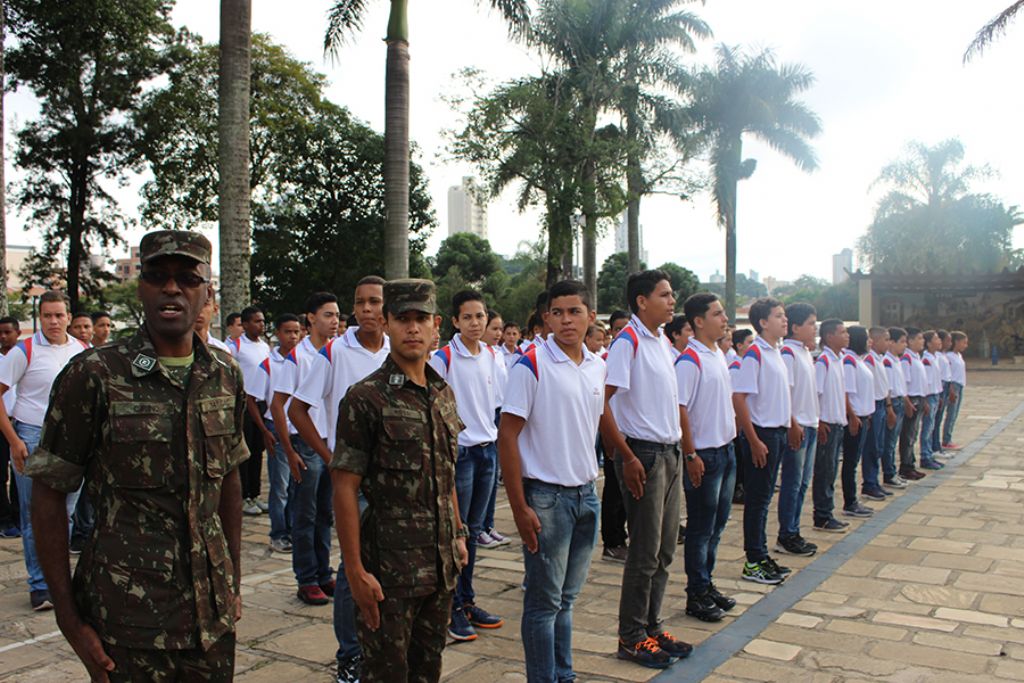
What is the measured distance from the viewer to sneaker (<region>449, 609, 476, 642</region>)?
16.0ft

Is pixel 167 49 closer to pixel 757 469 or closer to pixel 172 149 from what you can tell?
pixel 172 149

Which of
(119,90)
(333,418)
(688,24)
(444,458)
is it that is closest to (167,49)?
(119,90)

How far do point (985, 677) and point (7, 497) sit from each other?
8.39 meters

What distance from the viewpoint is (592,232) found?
72.6 feet

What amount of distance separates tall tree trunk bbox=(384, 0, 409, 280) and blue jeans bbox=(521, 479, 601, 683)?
329 inches

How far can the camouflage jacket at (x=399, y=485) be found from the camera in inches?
118

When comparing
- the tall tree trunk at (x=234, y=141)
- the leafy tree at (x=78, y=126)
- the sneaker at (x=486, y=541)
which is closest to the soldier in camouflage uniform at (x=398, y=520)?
the sneaker at (x=486, y=541)

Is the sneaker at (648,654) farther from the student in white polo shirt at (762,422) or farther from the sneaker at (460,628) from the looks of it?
the student in white polo shirt at (762,422)

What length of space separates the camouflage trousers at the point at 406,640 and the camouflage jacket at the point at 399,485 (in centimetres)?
7

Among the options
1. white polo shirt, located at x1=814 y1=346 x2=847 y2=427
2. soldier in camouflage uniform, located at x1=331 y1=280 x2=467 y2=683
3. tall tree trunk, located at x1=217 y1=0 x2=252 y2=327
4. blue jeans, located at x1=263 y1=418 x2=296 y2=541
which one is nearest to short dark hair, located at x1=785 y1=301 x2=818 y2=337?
white polo shirt, located at x1=814 y1=346 x2=847 y2=427

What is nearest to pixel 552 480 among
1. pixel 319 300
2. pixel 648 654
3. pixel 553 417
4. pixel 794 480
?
pixel 553 417

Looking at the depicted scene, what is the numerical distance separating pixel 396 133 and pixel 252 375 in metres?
4.96

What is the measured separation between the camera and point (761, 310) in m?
6.64

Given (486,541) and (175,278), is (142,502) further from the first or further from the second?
(486,541)
